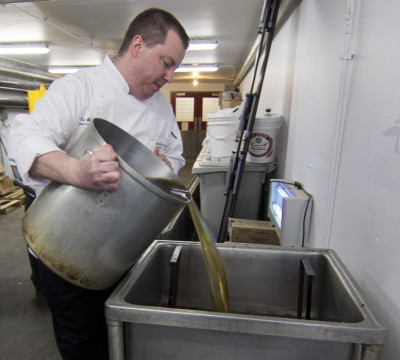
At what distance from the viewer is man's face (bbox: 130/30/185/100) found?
95 centimetres

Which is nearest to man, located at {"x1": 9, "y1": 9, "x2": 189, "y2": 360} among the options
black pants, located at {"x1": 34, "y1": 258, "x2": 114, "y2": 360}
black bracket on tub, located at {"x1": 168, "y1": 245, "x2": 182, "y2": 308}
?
black pants, located at {"x1": 34, "y1": 258, "x2": 114, "y2": 360}

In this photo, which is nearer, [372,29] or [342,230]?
[372,29]

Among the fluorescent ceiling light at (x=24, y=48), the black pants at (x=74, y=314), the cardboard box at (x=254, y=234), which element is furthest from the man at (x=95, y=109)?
the fluorescent ceiling light at (x=24, y=48)

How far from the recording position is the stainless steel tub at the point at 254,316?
0.58m

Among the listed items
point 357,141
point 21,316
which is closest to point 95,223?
point 357,141

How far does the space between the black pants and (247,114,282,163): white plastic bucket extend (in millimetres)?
1640

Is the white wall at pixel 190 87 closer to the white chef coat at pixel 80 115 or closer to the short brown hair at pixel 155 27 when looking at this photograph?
the white chef coat at pixel 80 115

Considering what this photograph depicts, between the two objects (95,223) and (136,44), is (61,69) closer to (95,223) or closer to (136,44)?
(136,44)

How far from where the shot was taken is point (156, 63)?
97 cm

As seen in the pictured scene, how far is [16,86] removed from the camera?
17.7ft

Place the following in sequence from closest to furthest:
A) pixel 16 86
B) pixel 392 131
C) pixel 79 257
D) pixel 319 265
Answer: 1. pixel 79 257
2. pixel 392 131
3. pixel 319 265
4. pixel 16 86

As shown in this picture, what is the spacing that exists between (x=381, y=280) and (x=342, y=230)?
324 millimetres

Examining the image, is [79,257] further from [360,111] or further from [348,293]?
[360,111]

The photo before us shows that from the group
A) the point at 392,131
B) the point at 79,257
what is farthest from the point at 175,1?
A: the point at 79,257
